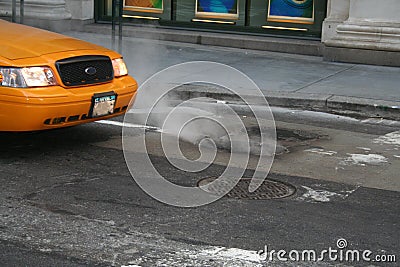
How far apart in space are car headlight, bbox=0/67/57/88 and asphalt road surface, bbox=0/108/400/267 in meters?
0.72

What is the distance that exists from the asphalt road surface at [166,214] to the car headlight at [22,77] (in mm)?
715

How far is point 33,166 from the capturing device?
7.43 m

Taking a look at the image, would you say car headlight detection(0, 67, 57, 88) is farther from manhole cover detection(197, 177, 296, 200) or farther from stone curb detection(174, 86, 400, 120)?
stone curb detection(174, 86, 400, 120)

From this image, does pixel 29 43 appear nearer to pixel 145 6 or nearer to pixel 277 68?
pixel 277 68

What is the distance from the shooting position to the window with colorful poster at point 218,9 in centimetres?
1568

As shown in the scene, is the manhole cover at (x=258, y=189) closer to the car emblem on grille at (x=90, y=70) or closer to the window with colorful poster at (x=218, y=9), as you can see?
the car emblem on grille at (x=90, y=70)

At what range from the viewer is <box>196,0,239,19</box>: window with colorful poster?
15680 millimetres

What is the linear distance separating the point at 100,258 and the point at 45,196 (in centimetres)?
143

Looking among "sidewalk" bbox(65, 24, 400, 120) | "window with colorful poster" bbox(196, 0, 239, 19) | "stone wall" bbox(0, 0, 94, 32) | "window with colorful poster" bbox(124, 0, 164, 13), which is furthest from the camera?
"stone wall" bbox(0, 0, 94, 32)

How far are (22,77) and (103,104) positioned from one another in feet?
2.74

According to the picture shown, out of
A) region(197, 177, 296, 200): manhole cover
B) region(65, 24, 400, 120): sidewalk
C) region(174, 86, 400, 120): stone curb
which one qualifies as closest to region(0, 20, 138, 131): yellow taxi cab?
region(197, 177, 296, 200): manhole cover

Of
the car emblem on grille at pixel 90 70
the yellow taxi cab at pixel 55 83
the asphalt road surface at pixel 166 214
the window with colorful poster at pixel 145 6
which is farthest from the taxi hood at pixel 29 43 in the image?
the window with colorful poster at pixel 145 6

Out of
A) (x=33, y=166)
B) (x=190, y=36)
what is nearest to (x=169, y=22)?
(x=190, y=36)

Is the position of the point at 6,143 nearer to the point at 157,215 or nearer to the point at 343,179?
the point at 157,215
